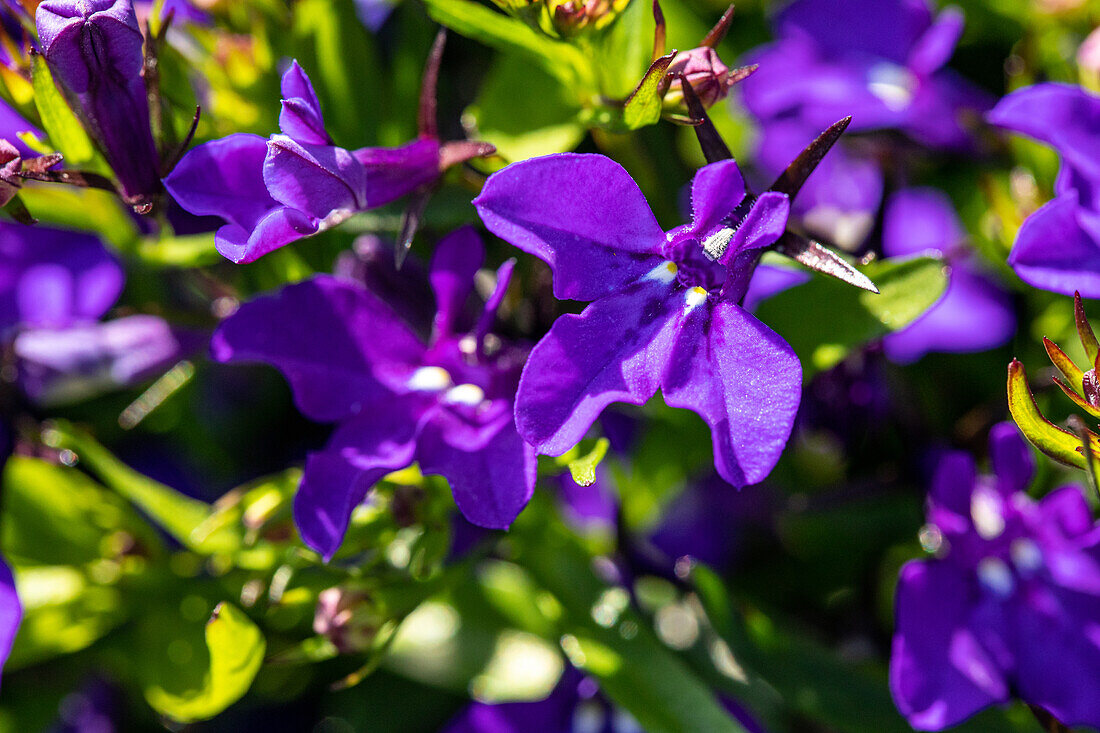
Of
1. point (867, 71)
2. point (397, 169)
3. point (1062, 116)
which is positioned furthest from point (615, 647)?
point (867, 71)

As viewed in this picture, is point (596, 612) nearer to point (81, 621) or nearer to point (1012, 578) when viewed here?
point (1012, 578)

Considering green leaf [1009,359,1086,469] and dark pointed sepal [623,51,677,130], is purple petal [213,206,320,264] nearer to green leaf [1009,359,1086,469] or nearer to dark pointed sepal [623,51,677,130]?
dark pointed sepal [623,51,677,130]

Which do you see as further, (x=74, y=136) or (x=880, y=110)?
(x=880, y=110)

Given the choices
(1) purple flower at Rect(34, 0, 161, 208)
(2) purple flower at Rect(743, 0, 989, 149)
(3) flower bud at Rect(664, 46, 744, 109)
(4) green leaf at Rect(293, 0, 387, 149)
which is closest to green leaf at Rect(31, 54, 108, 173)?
(1) purple flower at Rect(34, 0, 161, 208)

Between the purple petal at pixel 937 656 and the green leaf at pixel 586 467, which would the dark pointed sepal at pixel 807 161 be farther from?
the purple petal at pixel 937 656

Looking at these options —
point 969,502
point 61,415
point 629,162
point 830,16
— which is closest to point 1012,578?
point 969,502

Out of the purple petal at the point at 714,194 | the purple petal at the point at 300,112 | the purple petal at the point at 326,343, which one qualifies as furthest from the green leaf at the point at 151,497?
the purple petal at the point at 714,194
